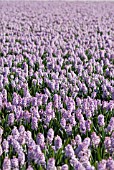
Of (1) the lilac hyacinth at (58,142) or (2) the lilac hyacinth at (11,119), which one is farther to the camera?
(2) the lilac hyacinth at (11,119)

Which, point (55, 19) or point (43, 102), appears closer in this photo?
point (43, 102)

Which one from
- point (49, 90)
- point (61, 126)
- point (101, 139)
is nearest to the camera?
point (101, 139)

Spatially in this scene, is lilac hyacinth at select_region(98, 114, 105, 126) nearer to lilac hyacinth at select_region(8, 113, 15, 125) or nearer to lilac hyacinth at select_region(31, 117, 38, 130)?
lilac hyacinth at select_region(31, 117, 38, 130)

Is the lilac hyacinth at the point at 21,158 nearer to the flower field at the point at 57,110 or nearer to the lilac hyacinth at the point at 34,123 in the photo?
the flower field at the point at 57,110

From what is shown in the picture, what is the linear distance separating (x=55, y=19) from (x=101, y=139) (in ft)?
43.1

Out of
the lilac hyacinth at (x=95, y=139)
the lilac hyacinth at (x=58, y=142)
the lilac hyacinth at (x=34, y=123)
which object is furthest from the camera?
the lilac hyacinth at (x=34, y=123)

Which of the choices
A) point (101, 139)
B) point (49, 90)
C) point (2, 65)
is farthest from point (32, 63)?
point (101, 139)

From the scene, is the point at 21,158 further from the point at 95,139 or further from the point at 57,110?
the point at 57,110

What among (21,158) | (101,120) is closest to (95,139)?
(101,120)

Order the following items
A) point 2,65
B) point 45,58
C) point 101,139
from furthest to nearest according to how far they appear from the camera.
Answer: point 45,58 → point 2,65 → point 101,139

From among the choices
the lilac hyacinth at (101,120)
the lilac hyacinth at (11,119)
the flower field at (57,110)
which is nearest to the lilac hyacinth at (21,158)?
the flower field at (57,110)

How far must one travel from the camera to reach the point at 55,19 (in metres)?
17.0

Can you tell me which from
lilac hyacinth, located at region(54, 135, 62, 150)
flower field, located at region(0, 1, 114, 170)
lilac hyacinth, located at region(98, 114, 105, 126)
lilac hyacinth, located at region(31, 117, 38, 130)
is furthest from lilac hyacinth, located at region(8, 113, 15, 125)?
lilac hyacinth, located at region(98, 114, 105, 126)

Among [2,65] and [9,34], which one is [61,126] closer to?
[2,65]
